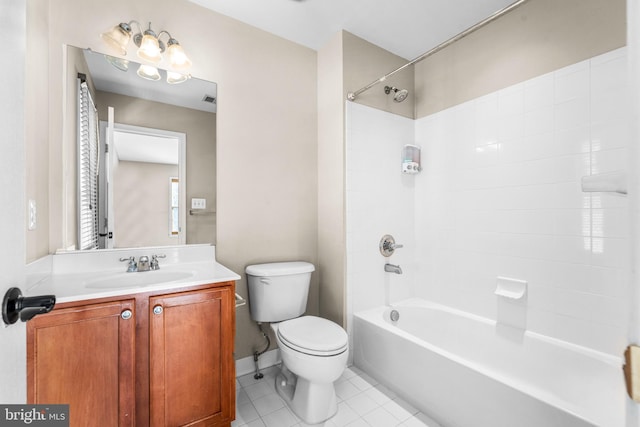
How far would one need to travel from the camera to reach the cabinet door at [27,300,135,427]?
3.35 feet

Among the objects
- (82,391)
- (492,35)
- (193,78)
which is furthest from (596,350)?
(193,78)

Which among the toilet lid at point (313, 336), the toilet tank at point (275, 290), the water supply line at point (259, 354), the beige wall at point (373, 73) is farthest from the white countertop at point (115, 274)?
the beige wall at point (373, 73)

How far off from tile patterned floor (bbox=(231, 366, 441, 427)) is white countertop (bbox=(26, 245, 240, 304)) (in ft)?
2.78

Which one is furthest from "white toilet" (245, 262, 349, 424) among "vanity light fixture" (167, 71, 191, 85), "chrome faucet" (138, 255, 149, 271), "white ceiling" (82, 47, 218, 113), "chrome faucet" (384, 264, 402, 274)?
"vanity light fixture" (167, 71, 191, 85)

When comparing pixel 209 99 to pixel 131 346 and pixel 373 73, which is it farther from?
pixel 131 346

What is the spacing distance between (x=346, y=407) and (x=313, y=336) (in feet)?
1.63

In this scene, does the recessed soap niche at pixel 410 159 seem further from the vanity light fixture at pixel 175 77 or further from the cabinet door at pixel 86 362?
the cabinet door at pixel 86 362

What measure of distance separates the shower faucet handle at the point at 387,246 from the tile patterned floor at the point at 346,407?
0.93 metres

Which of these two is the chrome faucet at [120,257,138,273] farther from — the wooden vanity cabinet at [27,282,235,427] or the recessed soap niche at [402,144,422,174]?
the recessed soap niche at [402,144,422,174]

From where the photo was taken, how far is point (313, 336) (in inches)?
63.9

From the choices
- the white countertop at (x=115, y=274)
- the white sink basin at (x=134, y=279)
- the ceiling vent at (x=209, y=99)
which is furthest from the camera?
the ceiling vent at (x=209, y=99)

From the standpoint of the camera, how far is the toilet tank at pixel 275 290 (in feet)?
6.21

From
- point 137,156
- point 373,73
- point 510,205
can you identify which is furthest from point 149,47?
point 510,205

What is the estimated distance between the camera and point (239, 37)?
6.63 ft
